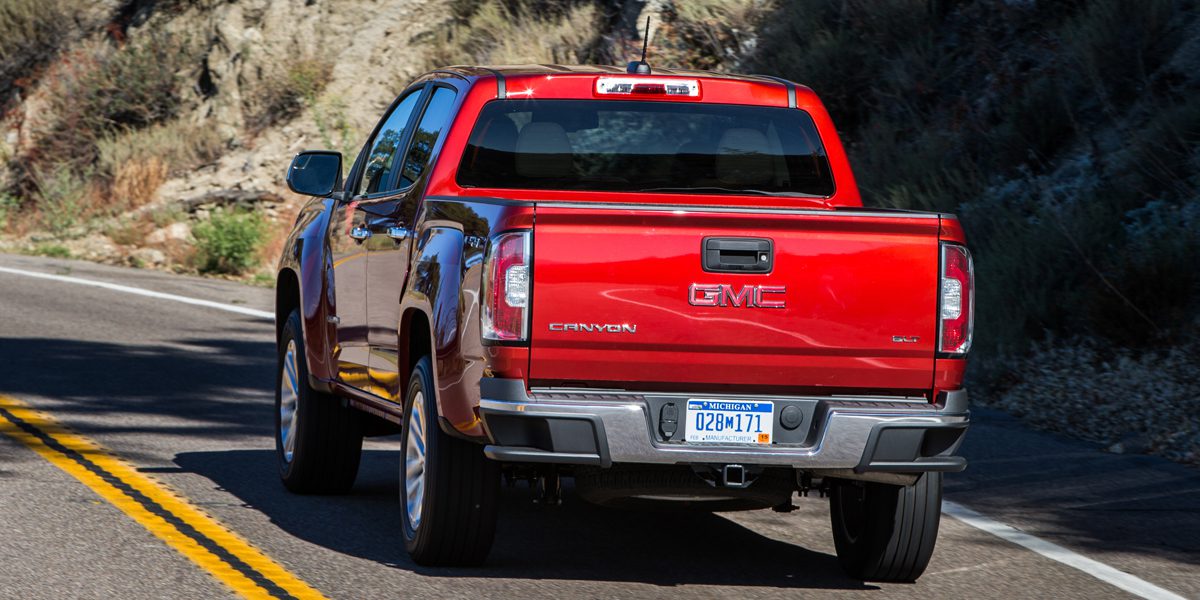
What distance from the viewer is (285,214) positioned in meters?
22.9

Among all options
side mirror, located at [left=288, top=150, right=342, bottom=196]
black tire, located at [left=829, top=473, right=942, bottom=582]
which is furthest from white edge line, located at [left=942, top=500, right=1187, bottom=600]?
side mirror, located at [left=288, top=150, right=342, bottom=196]

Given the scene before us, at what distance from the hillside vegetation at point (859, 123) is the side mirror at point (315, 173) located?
477cm

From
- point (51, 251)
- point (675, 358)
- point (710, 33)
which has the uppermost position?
point (710, 33)

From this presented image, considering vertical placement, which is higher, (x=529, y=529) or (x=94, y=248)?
(x=94, y=248)

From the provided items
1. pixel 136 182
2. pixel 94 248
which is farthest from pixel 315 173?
pixel 136 182

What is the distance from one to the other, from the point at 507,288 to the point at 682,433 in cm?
76

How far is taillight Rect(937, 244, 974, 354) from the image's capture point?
228 inches

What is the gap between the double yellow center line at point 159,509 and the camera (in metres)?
6.11

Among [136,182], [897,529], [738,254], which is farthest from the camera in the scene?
[136,182]

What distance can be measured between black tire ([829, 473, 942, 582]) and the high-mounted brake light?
1773 mm

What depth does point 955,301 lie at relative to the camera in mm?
5816

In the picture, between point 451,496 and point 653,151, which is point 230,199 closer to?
point 653,151

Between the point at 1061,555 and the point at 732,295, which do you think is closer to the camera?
the point at 732,295

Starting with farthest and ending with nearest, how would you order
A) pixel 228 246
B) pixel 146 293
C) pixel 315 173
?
pixel 228 246 < pixel 146 293 < pixel 315 173
